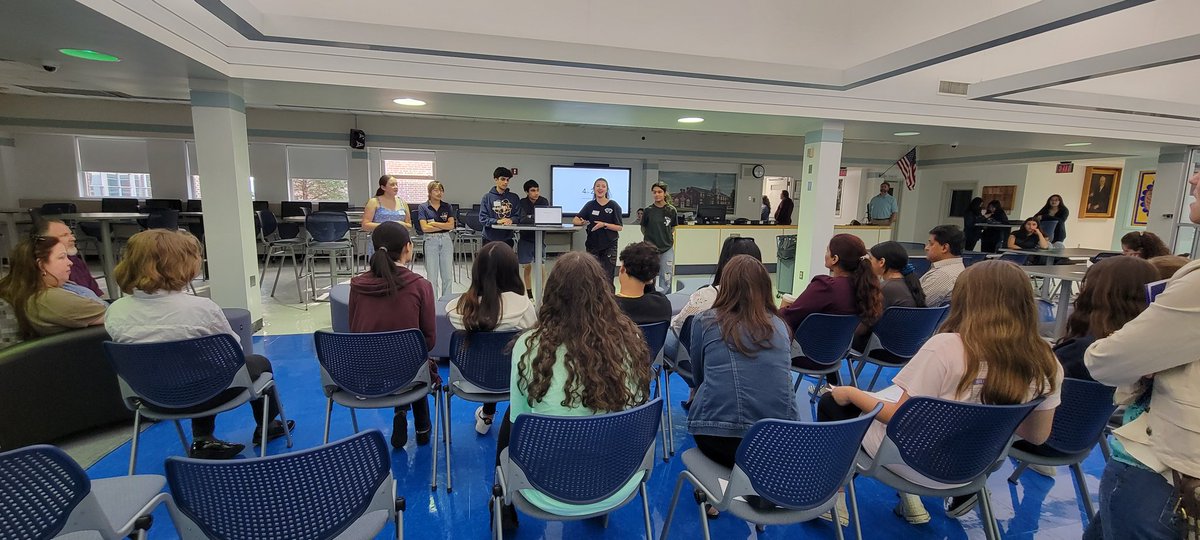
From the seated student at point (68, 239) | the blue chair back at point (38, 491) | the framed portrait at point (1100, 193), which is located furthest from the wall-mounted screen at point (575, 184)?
the framed portrait at point (1100, 193)

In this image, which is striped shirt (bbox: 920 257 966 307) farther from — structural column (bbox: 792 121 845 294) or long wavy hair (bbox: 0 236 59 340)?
long wavy hair (bbox: 0 236 59 340)

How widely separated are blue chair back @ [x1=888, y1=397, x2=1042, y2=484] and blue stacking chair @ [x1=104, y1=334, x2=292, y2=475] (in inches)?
103

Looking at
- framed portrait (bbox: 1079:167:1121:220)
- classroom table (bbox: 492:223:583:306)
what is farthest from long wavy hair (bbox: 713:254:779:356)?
framed portrait (bbox: 1079:167:1121:220)

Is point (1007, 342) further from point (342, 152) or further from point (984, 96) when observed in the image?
point (342, 152)

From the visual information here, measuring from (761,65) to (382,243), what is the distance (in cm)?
412

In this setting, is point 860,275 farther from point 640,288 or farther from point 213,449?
point 213,449

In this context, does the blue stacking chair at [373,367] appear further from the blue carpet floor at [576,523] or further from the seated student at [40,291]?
the seated student at [40,291]

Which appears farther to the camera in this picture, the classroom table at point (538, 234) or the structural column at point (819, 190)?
the structural column at point (819, 190)

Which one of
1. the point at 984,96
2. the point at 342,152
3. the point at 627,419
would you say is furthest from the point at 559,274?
the point at 342,152

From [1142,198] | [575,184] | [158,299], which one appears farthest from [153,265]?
[1142,198]

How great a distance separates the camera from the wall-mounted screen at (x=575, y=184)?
11266mm

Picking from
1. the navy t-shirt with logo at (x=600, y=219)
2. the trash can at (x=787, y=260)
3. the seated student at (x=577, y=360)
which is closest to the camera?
the seated student at (x=577, y=360)

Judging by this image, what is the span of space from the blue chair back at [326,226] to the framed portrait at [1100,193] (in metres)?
16.2

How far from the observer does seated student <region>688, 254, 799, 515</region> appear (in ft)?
5.70
